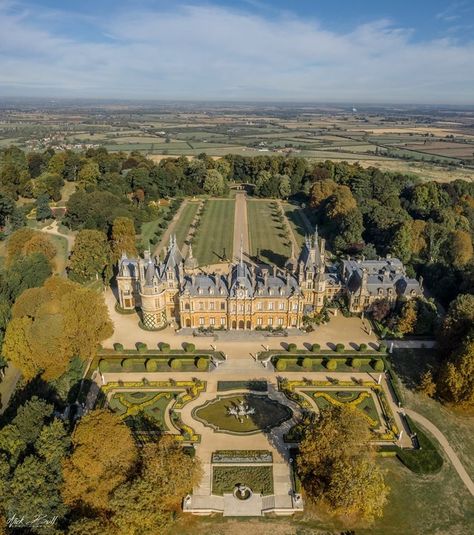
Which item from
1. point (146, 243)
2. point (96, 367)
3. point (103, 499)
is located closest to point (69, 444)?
point (103, 499)

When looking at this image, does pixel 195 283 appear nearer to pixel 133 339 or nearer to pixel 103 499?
pixel 133 339

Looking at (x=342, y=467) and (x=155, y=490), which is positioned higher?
(x=155, y=490)

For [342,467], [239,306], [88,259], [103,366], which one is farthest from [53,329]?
[342,467]

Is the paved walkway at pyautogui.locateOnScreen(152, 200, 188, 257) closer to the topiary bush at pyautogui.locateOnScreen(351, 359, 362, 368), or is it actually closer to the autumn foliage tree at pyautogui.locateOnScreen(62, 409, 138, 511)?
the topiary bush at pyautogui.locateOnScreen(351, 359, 362, 368)

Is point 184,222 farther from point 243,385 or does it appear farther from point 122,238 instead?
point 243,385

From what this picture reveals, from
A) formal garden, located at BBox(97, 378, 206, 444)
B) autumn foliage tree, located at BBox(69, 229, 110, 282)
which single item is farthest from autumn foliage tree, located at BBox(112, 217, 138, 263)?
formal garden, located at BBox(97, 378, 206, 444)

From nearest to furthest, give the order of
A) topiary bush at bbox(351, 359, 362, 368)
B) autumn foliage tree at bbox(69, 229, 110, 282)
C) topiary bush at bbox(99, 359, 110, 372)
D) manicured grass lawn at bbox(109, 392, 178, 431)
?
manicured grass lawn at bbox(109, 392, 178, 431)
topiary bush at bbox(99, 359, 110, 372)
topiary bush at bbox(351, 359, 362, 368)
autumn foliage tree at bbox(69, 229, 110, 282)
